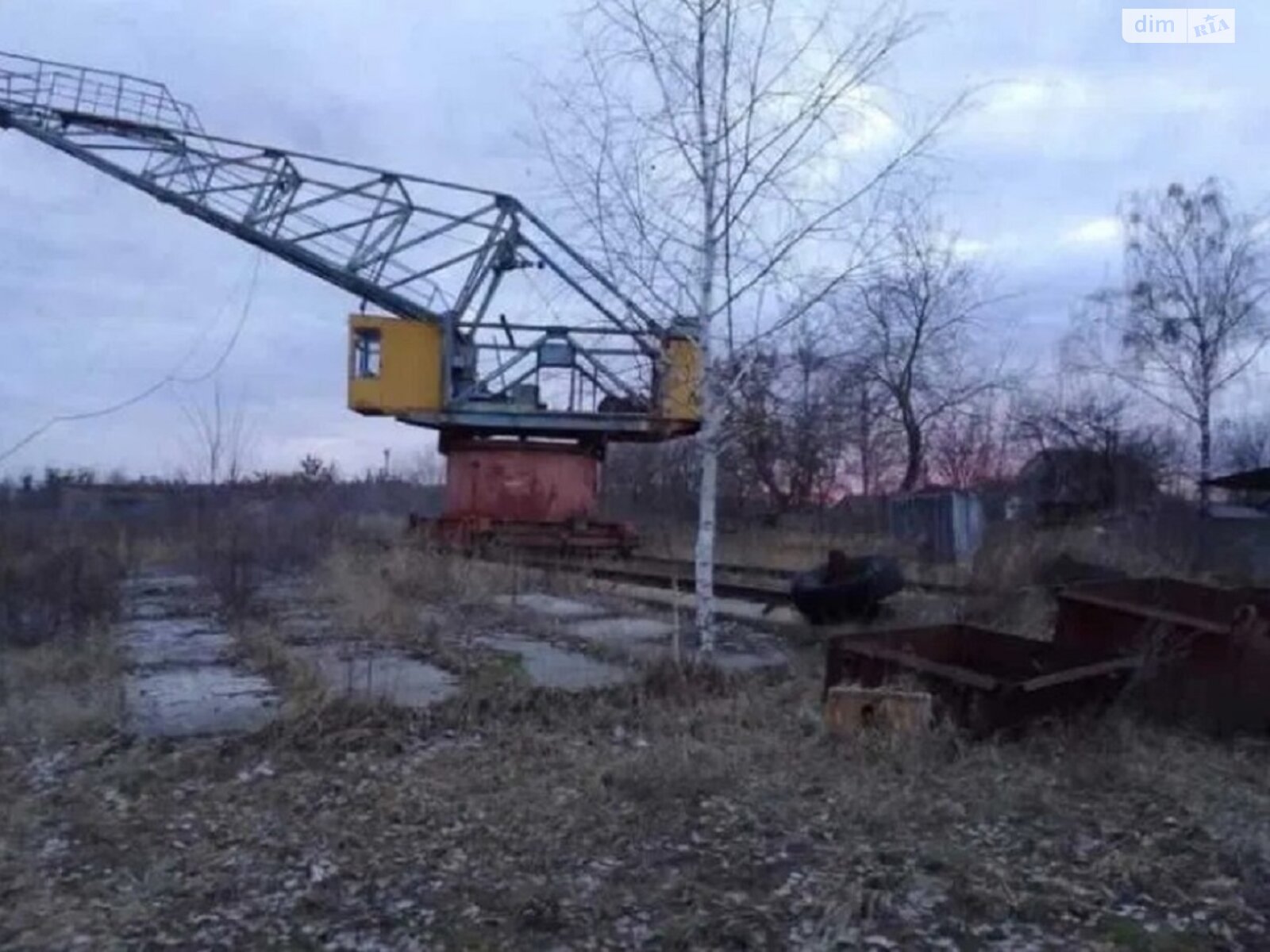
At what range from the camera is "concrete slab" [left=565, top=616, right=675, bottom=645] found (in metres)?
11.4

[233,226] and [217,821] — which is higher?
[233,226]

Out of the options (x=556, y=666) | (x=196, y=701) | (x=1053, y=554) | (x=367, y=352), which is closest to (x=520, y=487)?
(x=367, y=352)

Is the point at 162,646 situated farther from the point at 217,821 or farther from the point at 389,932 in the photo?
the point at 389,932

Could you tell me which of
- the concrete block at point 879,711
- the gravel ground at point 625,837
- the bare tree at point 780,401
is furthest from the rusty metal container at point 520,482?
the concrete block at point 879,711

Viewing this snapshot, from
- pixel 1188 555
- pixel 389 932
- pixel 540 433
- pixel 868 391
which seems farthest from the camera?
pixel 868 391

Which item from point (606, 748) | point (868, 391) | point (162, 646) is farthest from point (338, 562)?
point (868, 391)

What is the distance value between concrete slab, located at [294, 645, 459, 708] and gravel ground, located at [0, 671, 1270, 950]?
0.41m

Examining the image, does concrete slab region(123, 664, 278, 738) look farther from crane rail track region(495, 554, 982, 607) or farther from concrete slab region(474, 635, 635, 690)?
crane rail track region(495, 554, 982, 607)

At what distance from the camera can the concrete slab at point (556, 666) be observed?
29.3 ft

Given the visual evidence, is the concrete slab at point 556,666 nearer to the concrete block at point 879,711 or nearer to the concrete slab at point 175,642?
the concrete block at point 879,711

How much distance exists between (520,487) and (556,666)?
56.4ft

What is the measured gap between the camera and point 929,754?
701 centimetres

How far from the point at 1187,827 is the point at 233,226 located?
1069 inches

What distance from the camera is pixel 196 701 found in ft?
27.7
